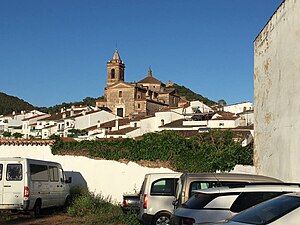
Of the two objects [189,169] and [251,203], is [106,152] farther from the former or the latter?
[251,203]

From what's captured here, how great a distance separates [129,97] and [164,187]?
9049 centimetres

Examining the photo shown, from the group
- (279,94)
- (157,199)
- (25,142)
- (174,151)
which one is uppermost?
(279,94)

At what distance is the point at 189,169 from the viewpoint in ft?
67.7

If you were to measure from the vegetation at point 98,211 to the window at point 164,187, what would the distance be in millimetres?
2296

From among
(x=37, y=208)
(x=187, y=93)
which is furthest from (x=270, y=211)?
(x=187, y=93)

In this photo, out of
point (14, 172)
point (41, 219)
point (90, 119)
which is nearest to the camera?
point (14, 172)

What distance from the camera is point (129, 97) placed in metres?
104

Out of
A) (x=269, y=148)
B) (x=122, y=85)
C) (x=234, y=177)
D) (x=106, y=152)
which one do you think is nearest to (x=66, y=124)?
(x=122, y=85)

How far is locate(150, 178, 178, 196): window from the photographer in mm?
13098

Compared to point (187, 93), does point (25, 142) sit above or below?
below

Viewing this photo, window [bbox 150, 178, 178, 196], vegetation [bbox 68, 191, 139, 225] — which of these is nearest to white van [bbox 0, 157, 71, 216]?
vegetation [bbox 68, 191, 139, 225]

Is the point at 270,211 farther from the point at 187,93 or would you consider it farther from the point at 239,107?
the point at 187,93

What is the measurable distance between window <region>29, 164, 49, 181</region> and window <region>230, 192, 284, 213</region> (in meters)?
9.68

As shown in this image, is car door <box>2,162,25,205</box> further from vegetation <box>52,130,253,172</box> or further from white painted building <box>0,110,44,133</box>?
white painted building <box>0,110,44,133</box>
